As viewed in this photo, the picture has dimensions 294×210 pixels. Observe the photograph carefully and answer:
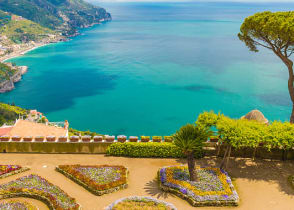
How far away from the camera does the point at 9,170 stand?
1950 cm

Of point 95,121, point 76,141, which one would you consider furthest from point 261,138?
point 95,121

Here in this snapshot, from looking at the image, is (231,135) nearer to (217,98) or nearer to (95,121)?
(95,121)

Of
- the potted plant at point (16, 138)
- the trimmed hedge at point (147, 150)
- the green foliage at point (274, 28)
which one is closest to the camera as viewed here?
the trimmed hedge at point (147, 150)

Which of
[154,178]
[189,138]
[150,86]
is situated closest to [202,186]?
[189,138]

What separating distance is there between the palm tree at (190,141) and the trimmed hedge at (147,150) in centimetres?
379

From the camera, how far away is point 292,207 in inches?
652

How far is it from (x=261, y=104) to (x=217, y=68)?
38.7m

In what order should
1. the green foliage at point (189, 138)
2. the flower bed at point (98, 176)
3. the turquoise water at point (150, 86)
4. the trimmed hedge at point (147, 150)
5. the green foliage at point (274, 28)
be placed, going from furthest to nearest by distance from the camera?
the turquoise water at point (150, 86)
the green foliage at point (274, 28)
the trimmed hedge at point (147, 150)
the flower bed at point (98, 176)
the green foliage at point (189, 138)

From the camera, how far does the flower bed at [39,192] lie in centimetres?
1605

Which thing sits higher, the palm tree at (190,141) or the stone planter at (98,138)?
the palm tree at (190,141)

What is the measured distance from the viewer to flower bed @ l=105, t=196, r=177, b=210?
51.9 feet

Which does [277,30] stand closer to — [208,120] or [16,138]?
[208,120]

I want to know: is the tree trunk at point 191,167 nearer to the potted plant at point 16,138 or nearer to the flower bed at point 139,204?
the flower bed at point 139,204

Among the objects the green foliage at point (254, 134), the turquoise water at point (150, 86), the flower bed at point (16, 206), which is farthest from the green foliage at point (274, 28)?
the turquoise water at point (150, 86)
